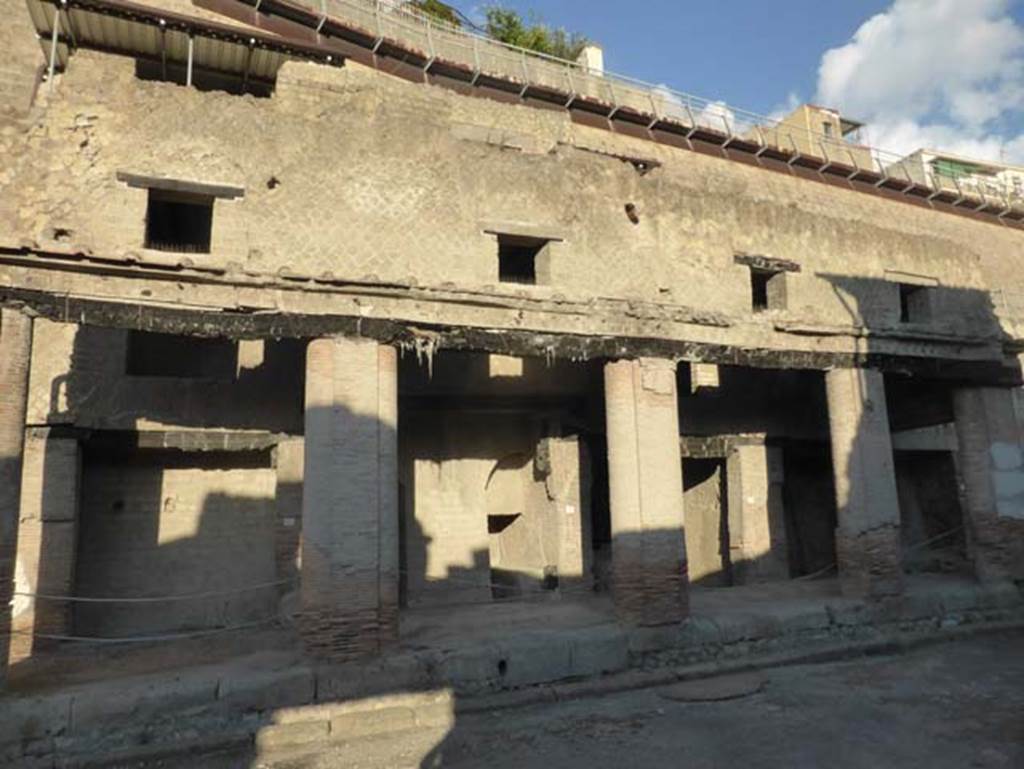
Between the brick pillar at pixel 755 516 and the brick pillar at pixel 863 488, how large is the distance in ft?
11.1

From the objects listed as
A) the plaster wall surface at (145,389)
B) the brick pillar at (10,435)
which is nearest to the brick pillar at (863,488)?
the plaster wall surface at (145,389)

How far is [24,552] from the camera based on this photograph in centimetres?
1002

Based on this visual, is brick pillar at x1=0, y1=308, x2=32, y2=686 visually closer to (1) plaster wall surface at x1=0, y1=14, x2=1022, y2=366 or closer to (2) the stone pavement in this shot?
(1) plaster wall surface at x1=0, y1=14, x2=1022, y2=366

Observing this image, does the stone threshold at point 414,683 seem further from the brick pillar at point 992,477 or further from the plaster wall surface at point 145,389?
the plaster wall surface at point 145,389

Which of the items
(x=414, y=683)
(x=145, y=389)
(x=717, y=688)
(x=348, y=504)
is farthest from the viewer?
(x=145, y=389)

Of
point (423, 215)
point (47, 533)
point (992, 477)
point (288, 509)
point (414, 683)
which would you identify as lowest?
point (414, 683)

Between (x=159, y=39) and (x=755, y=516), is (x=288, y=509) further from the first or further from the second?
(x=755, y=516)

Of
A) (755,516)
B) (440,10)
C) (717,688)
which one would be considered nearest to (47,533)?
(717,688)

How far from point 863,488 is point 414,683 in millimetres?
7104

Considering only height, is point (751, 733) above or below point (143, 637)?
below

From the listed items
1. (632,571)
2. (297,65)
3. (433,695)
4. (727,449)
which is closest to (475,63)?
(297,65)

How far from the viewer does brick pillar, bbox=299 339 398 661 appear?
7621 mm

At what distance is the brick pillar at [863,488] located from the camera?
1068 centimetres

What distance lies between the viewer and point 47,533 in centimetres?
1009
